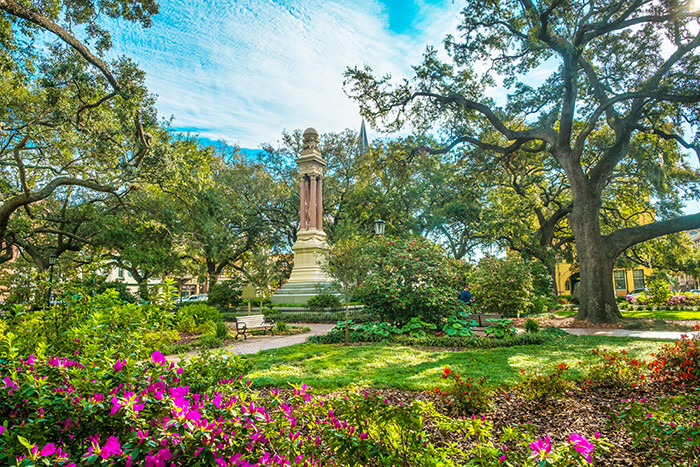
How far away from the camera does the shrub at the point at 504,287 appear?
17219mm

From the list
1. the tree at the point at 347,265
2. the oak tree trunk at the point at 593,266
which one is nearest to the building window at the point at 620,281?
the oak tree trunk at the point at 593,266

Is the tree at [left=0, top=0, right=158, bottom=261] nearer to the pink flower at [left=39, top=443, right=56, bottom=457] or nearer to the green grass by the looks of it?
the pink flower at [left=39, top=443, right=56, bottom=457]

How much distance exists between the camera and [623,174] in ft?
68.3

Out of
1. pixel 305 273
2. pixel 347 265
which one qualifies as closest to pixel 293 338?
pixel 347 265

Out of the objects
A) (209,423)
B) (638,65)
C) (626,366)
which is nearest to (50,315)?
(209,423)

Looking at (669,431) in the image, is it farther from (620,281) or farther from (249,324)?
(620,281)

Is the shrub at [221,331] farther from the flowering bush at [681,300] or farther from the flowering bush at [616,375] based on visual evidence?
the flowering bush at [681,300]

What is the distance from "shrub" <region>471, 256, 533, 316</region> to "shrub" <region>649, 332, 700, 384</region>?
11.1 metres

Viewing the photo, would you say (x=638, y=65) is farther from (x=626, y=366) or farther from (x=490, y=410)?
(x=490, y=410)

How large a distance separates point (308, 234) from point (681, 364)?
20.3m

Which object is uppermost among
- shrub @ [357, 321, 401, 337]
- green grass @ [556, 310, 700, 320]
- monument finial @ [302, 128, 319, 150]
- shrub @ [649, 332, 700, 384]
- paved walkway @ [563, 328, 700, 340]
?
monument finial @ [302, 128, 319, 150]

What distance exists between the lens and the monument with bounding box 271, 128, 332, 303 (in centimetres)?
2291

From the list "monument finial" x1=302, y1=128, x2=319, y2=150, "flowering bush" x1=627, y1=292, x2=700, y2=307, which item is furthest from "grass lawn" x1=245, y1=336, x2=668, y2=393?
"monument finial" x1=302, y1=128, x2=319, y2=150

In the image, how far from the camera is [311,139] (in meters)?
26.1
